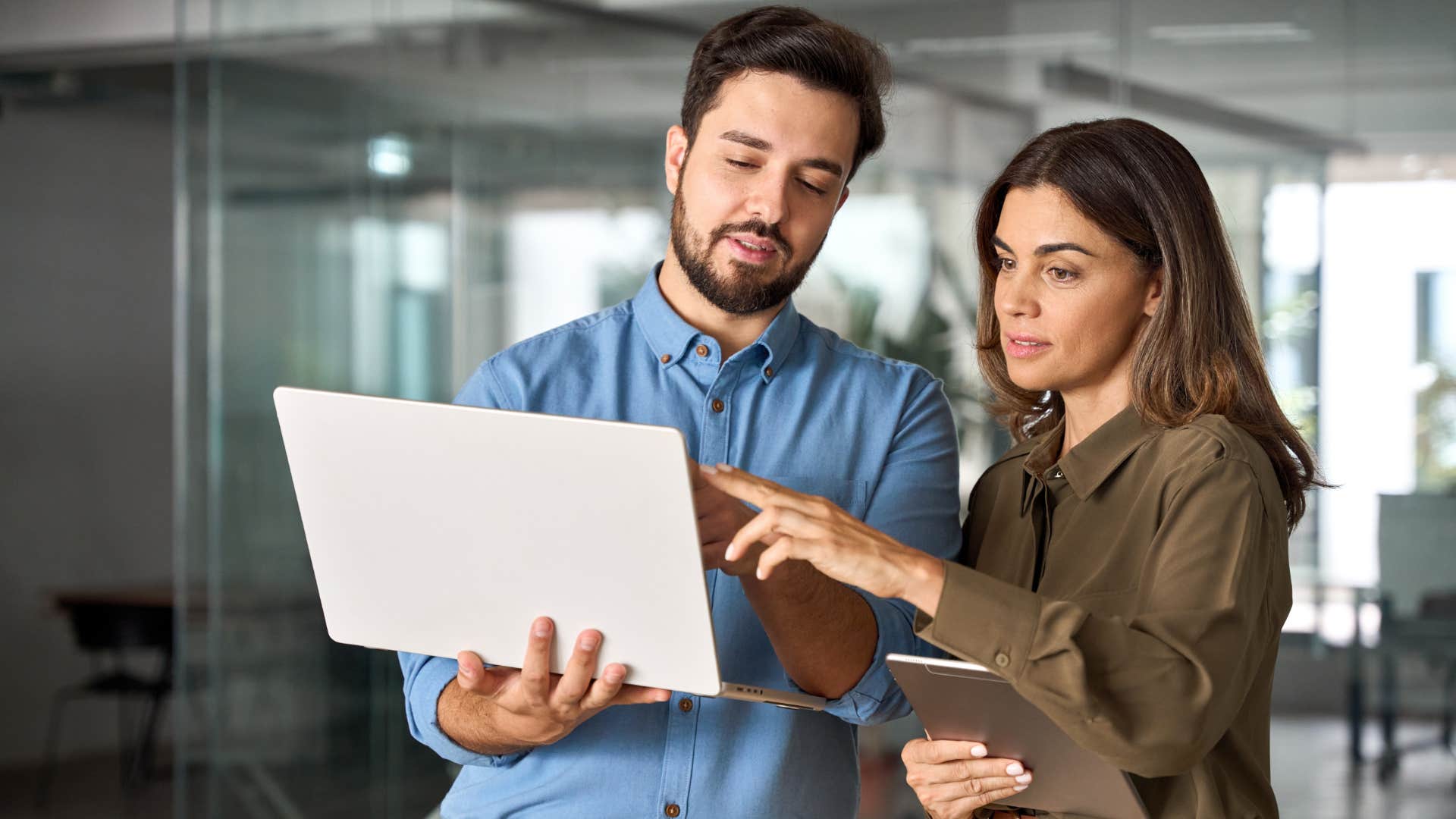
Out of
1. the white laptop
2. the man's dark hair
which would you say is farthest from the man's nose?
the white laptop

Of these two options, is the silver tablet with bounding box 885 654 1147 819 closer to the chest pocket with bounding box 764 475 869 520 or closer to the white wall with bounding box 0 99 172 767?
the chest pocket with bounding box 764 475 869 520

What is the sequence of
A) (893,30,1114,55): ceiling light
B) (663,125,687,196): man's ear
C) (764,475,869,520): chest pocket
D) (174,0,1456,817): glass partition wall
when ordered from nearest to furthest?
1. (764,475,869,520): chest pocket
2. (663,125,687,196): man's ear
3. (893,30,1114,55): ceiling light
4. (174,0,1456,817): glass partition wall

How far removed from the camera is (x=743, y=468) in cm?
166

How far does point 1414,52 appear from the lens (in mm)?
3816

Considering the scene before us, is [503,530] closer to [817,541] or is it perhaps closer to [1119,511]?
[817,541]

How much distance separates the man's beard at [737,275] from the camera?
1.62 m

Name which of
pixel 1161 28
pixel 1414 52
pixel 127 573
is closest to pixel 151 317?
pixel 127 573

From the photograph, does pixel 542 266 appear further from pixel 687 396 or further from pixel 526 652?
pixel 526 652

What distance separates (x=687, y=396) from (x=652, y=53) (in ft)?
9.54

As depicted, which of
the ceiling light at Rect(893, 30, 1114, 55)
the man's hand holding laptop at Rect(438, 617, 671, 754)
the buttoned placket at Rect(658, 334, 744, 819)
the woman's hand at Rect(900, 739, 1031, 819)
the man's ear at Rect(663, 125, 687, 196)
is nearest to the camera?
the man's hand holding laptop at Rect(438, 617, 671, 754)

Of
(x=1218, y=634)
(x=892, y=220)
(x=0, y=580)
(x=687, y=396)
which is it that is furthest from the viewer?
(x=0, y=580)

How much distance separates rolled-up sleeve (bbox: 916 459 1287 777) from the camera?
4.10ft

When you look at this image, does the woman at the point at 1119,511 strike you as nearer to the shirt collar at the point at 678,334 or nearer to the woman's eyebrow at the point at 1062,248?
the woman's eyebrow at the point at 1062,248

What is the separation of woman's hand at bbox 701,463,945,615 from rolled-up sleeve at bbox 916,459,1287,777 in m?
0.04
